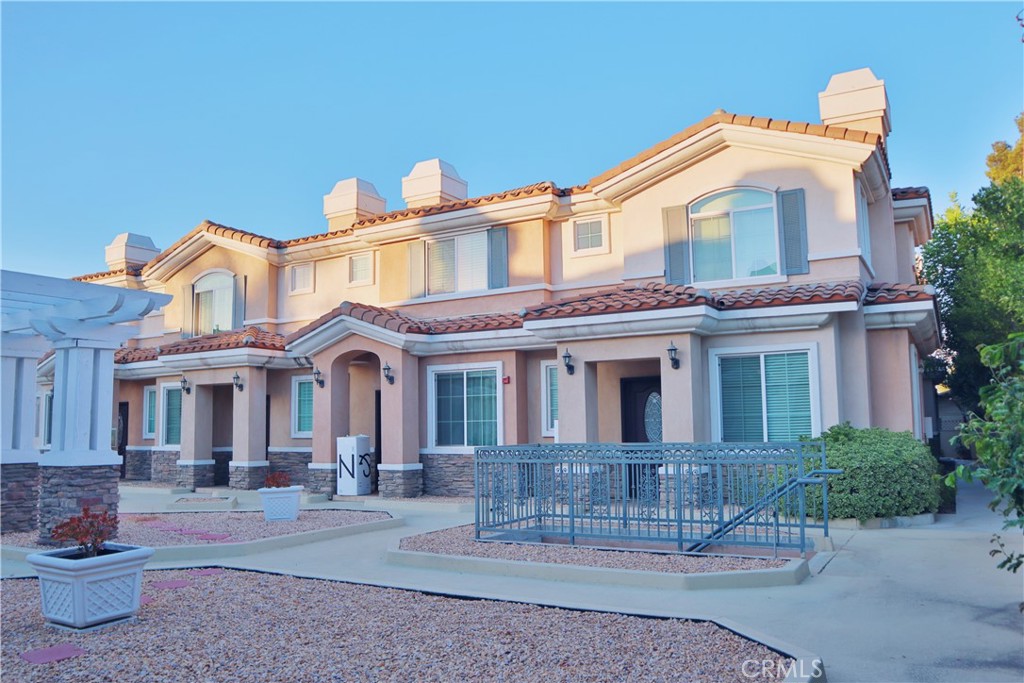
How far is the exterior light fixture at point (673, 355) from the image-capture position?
46.2 ft

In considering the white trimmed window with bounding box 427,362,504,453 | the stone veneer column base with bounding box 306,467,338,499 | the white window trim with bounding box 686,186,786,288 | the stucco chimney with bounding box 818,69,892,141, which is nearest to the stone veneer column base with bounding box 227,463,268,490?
the stone veneer column base with bounding box 306,467,338,499

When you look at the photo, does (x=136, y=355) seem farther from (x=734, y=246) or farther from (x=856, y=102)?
(x=856, y=102)

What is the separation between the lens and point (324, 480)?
18.9 metres

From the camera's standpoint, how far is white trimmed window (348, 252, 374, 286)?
71.7 feet

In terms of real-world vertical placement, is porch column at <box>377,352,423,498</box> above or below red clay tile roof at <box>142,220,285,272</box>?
below

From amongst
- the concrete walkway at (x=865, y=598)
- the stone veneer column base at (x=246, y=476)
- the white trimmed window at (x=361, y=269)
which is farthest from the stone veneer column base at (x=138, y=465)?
the concrete walkway at (x=865, y=598)

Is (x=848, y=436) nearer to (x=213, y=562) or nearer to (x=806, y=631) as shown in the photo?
(x=806, y=631)

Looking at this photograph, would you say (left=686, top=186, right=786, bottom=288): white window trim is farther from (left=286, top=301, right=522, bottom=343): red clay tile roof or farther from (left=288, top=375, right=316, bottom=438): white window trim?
(left=288, top=375, right=316, bottom=438): white window trim

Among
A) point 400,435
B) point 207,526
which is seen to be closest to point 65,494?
point 207,526

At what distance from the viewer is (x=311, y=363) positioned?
19828 millimetres

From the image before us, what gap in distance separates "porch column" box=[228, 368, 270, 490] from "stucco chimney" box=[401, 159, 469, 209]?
21.2 ft

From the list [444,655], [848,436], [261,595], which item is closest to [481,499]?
[261,595]

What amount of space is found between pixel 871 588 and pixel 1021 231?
1416cm

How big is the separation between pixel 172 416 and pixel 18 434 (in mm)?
10455
